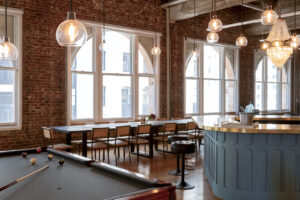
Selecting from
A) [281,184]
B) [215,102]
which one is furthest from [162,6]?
[281,184]

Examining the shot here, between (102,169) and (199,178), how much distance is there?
324 cm

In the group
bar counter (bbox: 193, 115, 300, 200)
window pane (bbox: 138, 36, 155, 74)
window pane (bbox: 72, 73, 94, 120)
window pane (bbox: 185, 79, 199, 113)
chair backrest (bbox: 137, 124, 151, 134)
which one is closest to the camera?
bar counter (bbox: 193, 115, 300, 200)

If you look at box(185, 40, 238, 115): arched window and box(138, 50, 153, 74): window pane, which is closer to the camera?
Result: box(138, 50, 153, 74): window pane

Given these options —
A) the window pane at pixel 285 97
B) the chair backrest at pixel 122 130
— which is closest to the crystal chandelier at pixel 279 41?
the chair backrest at pixel 122 130

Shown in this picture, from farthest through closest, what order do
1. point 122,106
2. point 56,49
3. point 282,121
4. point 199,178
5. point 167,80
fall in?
1. point 167,80
2. point 122,106
3. point 56,49
4. point 282,121
5. point 199,178

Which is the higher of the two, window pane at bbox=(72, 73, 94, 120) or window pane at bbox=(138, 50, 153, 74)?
window pane at bbox=(138, 50, 153, 74)

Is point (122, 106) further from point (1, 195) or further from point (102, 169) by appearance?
point (1, 195)

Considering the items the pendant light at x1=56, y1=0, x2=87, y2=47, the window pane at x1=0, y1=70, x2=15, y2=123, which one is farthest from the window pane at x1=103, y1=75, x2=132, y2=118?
the pendant light at x1=56, y1=0, x2=87, y2=47

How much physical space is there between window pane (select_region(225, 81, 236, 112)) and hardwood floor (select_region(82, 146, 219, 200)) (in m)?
5.17

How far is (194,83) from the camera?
11.5m

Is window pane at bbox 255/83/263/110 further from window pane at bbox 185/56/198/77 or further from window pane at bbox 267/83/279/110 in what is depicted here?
window pane at bbox 185/56/198/77

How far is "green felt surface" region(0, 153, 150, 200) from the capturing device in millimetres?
2139

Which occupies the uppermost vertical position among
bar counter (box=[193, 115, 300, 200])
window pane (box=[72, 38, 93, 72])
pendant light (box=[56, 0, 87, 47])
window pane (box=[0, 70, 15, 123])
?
window pane (box=[72, 38, 93, 72])

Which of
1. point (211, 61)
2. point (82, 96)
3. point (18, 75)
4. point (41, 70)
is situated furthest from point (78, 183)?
point (211, 61)
